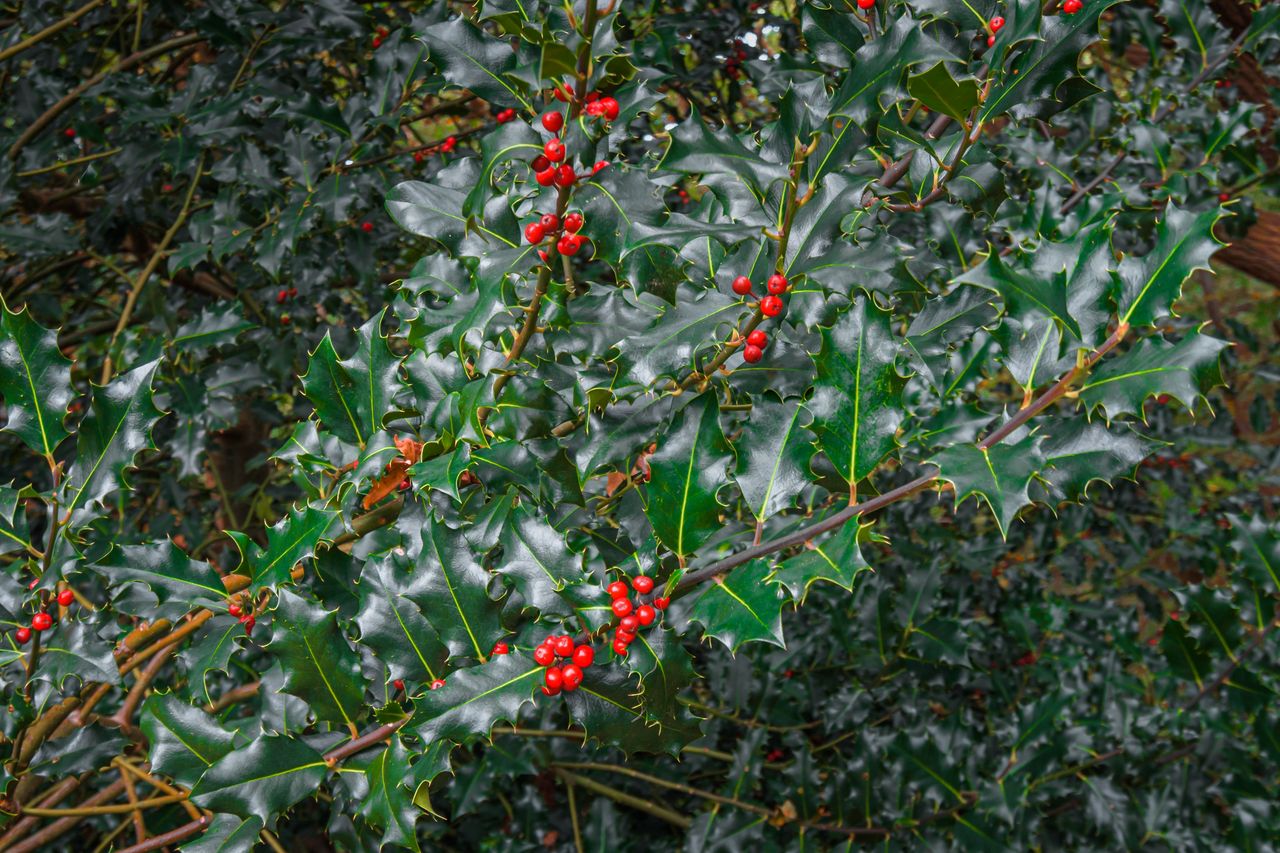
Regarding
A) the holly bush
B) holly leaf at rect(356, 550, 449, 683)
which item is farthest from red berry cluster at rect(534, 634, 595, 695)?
holly leaf at rect(356, 550, 449, 683)

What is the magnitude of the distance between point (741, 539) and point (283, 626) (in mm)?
390

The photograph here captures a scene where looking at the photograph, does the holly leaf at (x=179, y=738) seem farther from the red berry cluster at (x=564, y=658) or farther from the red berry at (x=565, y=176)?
the red berry at (x=565, y=176)

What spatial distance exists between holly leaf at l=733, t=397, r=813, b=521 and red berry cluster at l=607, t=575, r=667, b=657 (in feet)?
A: 0.35

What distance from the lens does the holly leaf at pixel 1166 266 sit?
2.36ft

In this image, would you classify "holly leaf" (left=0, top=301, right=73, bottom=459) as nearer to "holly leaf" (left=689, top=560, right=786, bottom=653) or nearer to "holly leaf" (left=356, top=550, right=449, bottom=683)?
"holly leaf" (left=356, top=550, right=449, bottom=683)

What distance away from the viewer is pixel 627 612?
2.48 feet

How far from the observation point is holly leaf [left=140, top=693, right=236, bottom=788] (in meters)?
0.88

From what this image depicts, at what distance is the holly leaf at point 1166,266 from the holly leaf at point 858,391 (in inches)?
7.3

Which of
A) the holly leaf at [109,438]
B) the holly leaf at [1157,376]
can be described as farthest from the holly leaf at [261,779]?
the holly leaf at [1157,376]

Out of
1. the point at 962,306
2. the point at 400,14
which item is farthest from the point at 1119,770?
the point at 400,14

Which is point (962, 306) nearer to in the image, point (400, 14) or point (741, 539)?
point (741, 539)

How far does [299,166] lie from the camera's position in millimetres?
1723

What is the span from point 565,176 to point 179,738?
→ 61 cm

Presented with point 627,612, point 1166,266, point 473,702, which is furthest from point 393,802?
point 1166,266
